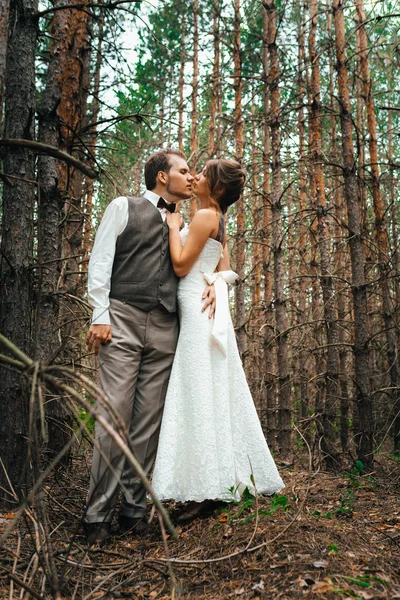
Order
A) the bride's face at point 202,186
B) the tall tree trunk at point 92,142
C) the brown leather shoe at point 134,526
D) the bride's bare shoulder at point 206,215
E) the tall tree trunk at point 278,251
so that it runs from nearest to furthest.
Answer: the brown leather shoe at point 134,526
the bride's bare shoulder at point 206,215
the bride's face at point 202,186
the tall tree trunk at point 92,142
the tall tree trunk at point 278,251

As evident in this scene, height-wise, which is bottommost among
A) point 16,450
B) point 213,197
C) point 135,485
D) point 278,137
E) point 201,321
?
point 135,485

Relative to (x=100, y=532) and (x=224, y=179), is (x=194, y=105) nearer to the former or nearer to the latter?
(x=224, y=179)

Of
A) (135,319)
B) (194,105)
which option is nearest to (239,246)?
(135,319)

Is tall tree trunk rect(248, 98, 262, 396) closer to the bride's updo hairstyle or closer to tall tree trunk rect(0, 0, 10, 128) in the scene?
the bride's updo hairstyle

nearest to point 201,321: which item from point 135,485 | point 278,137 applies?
point 135,485

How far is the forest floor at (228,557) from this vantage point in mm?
2061

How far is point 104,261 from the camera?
127 inches

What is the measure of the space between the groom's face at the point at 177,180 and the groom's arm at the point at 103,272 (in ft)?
1.46

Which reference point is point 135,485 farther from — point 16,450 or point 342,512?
point 342,512

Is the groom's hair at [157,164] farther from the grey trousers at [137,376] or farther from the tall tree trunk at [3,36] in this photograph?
the tall tree trunk at [3,36]

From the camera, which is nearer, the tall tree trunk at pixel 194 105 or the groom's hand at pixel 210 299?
the groom's hand at pixel 210 299

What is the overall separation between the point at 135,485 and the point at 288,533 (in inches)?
40.8

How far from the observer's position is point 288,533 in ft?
8.66

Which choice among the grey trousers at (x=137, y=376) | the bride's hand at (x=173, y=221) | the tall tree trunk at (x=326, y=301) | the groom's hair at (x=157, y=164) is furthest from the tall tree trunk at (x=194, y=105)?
the grey trousers at (x=137, y=376)
